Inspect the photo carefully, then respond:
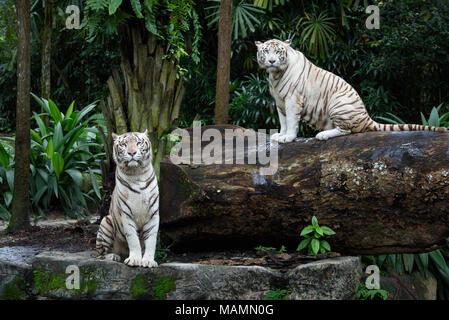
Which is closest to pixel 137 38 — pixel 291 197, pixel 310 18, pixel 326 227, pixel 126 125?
pixel 126 125

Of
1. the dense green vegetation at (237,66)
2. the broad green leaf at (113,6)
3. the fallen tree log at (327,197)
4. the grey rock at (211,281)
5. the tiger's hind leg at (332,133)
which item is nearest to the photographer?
the grey rock at (211,281)

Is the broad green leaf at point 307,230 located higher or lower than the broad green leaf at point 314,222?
lower

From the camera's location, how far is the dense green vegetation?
19.3ft

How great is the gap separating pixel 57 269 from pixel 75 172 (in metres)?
3.09

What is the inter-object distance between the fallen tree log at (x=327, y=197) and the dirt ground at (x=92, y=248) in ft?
0.57

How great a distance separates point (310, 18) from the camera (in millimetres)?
9711

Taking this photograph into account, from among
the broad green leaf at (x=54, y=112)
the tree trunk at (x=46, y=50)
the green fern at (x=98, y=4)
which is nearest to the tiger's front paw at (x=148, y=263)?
the green fern at (x=98, y=4)

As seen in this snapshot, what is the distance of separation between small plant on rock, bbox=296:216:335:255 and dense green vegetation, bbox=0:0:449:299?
1607 mm

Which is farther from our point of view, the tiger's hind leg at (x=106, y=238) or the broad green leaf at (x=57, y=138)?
the broad green leaf at (x=57, y=138)

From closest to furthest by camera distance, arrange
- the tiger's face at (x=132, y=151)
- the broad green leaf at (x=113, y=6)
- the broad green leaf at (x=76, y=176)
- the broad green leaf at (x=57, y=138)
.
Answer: the tiger's face at (x=132, y=151) < the broad green leaf at (x=113, y=6) < the broad green leaf at (x=76, y=176) < the broad green leaf at (x=57, y=138)

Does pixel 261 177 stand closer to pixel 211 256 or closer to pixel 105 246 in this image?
pixel 211 256

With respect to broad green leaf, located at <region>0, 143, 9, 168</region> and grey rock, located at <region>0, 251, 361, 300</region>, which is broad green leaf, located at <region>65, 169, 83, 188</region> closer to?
broad green leaf, located at <region>0, 143, 9, 168</region>

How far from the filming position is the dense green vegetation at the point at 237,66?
589 centimetres

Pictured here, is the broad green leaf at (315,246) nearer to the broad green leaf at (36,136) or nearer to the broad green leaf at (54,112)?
the broad green leaf at (36,136)
